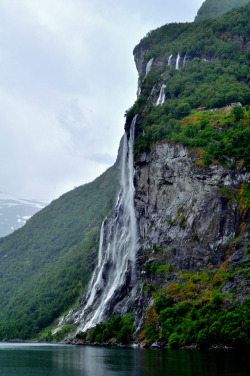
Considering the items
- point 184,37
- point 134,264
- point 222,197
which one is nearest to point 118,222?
point 134,264

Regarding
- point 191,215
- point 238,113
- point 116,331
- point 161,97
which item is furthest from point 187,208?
point 161,97

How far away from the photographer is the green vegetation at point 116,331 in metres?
76.6

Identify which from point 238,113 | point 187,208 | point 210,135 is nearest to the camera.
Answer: point 187,208

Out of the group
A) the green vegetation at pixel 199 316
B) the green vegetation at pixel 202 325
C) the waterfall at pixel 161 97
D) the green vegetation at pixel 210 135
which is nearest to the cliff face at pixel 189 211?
the green vegetation at pixel 210 135

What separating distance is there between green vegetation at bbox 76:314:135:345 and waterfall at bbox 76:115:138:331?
715 centimetres

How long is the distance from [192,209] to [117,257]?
1328 inches

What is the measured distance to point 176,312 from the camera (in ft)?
218

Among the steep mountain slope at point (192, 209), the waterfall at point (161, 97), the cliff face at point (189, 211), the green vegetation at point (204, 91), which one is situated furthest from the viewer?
the waterfall at point (161, 97)

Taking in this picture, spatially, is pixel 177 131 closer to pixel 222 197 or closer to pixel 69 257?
pixel 222 197

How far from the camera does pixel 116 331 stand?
8219cm

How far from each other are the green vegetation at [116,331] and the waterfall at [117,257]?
715 cm

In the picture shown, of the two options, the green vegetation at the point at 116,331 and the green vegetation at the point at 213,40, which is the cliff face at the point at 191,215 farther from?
the green vegetation at the point at 213,40

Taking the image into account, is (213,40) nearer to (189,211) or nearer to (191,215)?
(189,211)

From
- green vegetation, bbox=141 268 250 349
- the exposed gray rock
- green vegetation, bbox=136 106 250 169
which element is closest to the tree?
green vegetation, bbox=136 106 250 169
